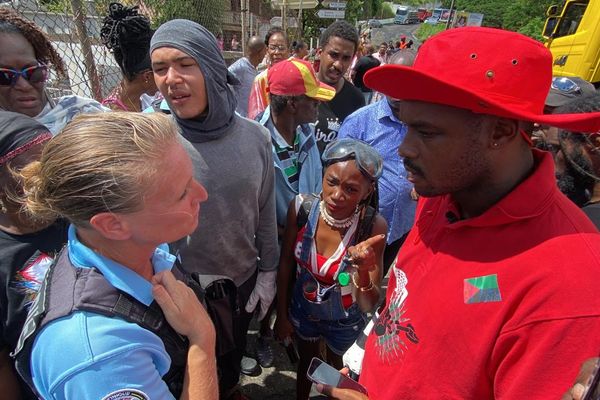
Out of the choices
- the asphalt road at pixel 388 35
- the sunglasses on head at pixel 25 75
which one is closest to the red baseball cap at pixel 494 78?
the sunglasses on head at pixel 25 75

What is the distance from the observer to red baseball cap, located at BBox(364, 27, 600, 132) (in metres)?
0.94

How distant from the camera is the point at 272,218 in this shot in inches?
86.6

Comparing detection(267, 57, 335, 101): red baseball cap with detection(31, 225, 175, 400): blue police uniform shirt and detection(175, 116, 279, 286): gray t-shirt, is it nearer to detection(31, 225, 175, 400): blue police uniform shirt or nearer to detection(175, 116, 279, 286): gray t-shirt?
detection(175, 116, 279, 286): gray t-shirt

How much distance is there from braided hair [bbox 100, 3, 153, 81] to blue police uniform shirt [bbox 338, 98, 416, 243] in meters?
1.65

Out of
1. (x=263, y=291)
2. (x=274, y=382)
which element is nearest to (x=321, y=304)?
(x=263, y=291)

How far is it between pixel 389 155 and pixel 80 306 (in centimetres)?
218

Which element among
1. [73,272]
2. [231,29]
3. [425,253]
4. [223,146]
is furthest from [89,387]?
[231,29]

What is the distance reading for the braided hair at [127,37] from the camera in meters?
2.76

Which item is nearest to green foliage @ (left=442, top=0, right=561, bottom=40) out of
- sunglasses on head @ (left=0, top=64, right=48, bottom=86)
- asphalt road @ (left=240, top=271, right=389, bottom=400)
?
asphalt road @ (left=240, top=271, right=389, bottom=400)

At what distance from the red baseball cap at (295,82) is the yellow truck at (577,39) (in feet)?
23.4

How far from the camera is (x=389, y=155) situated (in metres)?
2.66

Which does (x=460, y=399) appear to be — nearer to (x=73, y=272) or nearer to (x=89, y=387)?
(x=89, y=387)

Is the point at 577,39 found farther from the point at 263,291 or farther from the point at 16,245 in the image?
the point at 16,245

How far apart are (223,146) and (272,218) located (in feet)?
1.79
